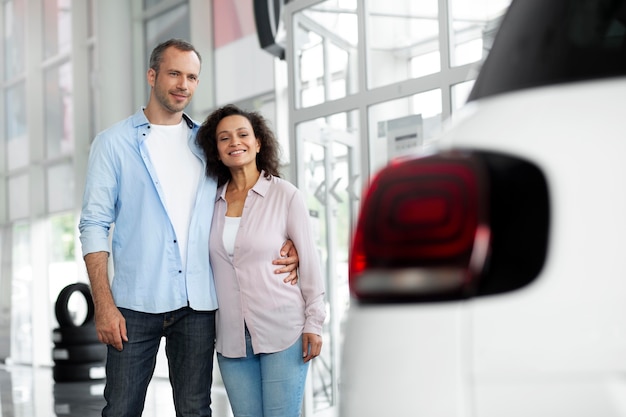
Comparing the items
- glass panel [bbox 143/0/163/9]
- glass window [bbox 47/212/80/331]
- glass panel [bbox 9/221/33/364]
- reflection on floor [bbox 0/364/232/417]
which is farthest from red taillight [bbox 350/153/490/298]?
glass panel [bbox 9/221/33/364]

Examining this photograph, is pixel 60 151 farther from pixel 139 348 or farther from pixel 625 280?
pixel 625 280

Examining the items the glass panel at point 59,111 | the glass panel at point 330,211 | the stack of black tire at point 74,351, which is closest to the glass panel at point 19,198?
the glass panel at point 59,111

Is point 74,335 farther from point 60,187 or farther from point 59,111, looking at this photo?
point 59,111

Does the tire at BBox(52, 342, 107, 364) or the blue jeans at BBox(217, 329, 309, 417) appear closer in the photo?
the blue jeans at BBox(217, 329, 309, 417)

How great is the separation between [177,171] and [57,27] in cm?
1197

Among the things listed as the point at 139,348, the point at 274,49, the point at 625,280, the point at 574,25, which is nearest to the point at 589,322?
the point at 625,280

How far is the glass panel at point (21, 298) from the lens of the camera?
14133 millimetres

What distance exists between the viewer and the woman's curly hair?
272 centimetres

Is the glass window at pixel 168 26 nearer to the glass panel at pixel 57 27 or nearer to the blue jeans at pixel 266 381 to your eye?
the glass panel at pixel 57 27

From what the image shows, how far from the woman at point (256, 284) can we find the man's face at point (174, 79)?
0.12 m

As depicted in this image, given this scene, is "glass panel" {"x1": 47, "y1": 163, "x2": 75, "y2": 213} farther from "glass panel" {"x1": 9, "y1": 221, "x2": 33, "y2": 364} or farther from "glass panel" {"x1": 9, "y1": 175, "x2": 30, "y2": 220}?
"glass panel" {"x1": 9, "y1": 221, "x2": 33, "y2": 364}

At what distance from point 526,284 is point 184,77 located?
198cm

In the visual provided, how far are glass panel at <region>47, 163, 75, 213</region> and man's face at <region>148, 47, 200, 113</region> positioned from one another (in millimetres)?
10811

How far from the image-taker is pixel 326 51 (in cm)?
539
